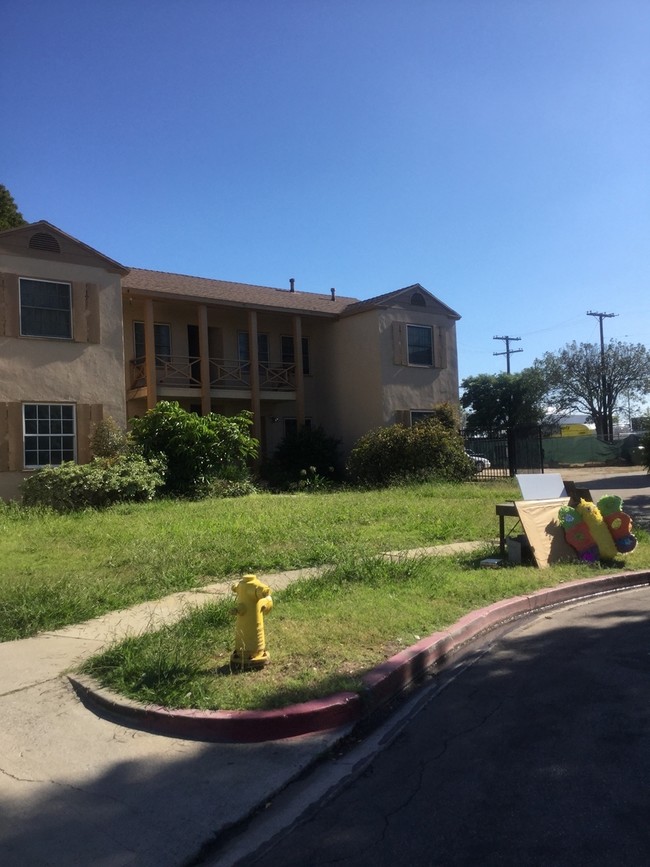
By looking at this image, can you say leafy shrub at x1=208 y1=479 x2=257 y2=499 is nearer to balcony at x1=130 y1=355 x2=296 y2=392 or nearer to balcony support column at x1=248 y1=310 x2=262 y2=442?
balcony support column at x1=248 y1=310 x2=262 y2=442

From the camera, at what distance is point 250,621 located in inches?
228

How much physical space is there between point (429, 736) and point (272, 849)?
1571 mm

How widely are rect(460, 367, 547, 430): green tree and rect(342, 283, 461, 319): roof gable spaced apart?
27.0 m

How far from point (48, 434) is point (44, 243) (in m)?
4.67

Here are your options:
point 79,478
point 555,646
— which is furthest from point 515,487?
point 555,646

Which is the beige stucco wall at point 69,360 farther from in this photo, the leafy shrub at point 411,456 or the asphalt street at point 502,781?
the asphalt street at point 502,781

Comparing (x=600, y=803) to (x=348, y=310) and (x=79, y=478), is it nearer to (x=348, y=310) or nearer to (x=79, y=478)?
(x=79, y=478)

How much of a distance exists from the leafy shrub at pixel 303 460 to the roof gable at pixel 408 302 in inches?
173

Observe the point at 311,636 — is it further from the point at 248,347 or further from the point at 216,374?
the point at 248,347

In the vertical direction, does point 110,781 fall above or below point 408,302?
below

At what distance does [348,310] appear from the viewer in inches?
1056

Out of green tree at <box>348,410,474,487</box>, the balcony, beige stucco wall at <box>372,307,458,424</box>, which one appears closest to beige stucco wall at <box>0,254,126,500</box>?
the balcony

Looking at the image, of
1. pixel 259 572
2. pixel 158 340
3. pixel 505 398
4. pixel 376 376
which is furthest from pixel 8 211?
pixel 505 398

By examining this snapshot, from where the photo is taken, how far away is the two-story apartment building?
61.4 feet
